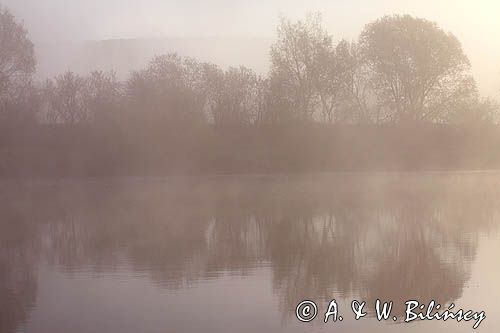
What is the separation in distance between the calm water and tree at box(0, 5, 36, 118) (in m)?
18.0

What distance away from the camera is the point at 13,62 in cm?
4734

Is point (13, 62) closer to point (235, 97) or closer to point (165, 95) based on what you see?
point (165, 95)

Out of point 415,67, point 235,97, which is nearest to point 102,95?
point 235,97

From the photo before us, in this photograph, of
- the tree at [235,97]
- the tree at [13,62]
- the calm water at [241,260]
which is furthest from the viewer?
the tree at [235,97]

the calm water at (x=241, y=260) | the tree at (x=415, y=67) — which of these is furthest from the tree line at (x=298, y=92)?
the calm water at (x=241, y=260)

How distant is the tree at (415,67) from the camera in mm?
54000

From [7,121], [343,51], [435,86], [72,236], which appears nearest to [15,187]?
[7,121]

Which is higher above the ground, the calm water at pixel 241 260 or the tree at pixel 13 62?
the tree at pixel 13 62

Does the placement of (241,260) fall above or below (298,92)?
below

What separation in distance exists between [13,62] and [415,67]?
27479 millimetres

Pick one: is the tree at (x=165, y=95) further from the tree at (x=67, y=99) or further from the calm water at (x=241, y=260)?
the calm water at (x=241, y=260)

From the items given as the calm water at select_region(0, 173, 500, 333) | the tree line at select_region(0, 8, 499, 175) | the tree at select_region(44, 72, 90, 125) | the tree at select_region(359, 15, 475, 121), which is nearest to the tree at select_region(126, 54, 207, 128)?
the tree line at select_region(0, 8, 499, 175)

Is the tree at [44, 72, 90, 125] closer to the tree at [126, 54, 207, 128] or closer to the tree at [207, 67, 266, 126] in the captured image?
the tree at [126, 54, 207, 128]

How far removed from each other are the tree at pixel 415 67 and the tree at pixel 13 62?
2369cm
